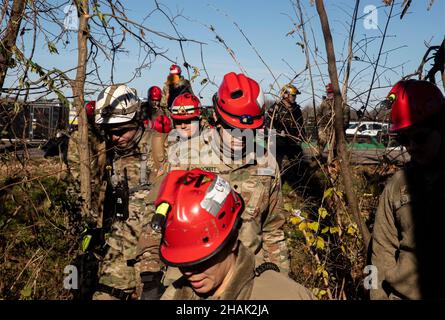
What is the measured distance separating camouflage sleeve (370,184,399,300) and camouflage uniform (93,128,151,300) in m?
1.71

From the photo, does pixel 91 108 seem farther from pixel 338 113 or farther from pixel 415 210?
pixel 415 210

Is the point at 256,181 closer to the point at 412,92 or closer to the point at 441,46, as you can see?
the point at 412,92

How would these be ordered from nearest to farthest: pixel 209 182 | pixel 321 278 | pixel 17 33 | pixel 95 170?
1. pixel 209 182
2. pixel 17 33
3. pixel 321 278
4. pixel 95 170

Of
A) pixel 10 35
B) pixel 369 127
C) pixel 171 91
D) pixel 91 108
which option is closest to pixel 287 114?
pixel 369 127

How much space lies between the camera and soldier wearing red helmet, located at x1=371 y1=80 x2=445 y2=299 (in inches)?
117

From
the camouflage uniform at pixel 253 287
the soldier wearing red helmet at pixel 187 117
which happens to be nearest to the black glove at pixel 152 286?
the camouflage uniform at pixel 253 287

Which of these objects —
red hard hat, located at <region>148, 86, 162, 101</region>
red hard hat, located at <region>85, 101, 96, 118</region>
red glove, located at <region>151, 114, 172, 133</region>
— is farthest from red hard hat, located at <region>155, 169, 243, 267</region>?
red hard hat, located at <region>148, 86, 162, 101</region>

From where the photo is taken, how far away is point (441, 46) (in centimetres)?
385

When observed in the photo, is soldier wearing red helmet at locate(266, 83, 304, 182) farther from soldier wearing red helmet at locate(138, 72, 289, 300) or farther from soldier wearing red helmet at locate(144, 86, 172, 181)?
soldier wearing red helmet at locate(144, 86, 172, 181)

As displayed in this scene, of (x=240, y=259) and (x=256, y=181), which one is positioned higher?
(x=256, y=181)

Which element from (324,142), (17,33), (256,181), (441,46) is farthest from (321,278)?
(17,33)

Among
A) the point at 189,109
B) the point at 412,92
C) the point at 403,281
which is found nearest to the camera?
the point at 403,281

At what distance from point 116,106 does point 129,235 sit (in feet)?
4.68
